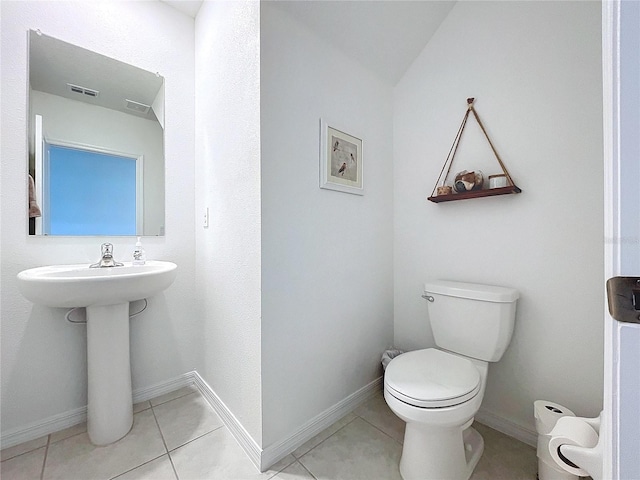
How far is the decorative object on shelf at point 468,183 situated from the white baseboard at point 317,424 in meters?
1.21

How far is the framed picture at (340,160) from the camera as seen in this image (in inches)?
54.3

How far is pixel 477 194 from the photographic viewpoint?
136cm

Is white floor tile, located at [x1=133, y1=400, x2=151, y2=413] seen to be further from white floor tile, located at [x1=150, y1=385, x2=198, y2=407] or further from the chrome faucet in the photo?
the chrome faucet

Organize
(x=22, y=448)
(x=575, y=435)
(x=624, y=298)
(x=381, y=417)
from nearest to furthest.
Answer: (x=624, y=298) < (x=575, y=435) < (x=22, y=448) < (x=381, y=417)

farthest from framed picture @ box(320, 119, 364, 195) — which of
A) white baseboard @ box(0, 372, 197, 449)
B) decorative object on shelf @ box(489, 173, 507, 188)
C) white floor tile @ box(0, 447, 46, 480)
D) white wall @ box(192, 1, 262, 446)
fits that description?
white floor tile @ box(0, 447, 46, 480)

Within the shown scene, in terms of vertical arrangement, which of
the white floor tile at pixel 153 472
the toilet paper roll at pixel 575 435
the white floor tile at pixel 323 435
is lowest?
the white floor tile at pixel 323 435

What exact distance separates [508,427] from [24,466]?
225 centimetres

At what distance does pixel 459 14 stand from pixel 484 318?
64.4 inches

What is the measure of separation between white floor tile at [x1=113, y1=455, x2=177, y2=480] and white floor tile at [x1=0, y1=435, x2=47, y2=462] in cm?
55

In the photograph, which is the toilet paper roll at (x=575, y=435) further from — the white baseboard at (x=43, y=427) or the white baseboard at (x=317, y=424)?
the white baseboard at (x=43, y=427)

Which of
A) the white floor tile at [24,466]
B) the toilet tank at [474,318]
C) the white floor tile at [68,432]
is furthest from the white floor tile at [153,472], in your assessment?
the toilet tank at [474,318]

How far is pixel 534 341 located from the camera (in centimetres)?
131

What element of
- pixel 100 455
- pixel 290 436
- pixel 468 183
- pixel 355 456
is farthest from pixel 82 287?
pixel 468 183

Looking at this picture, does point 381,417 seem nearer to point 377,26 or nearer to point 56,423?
point 56,423
